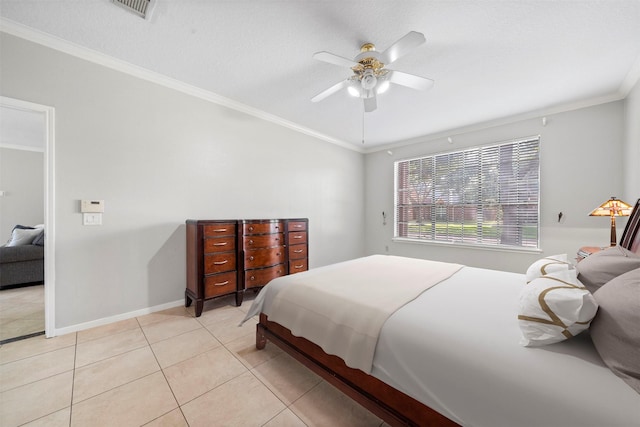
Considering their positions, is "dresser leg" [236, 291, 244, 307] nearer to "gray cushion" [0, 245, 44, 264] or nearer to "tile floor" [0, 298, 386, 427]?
"tile floor" [0, 298, 386, 427]

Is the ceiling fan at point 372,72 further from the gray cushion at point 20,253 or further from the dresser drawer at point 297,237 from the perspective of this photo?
the gray cushion at point 20,253

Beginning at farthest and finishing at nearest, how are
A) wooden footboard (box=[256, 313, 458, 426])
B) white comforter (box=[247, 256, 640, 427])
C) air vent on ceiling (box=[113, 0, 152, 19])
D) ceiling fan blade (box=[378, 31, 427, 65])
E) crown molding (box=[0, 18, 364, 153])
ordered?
crown molding (box=[0, 18, 364, 153])
air vent on ceiling (box=[113, 0, 152, 19])
ceiling fan blade (box=[378, 31, 427, 65])
wooden footboard (box=[256, 313, 458, 426])
white comforter (box=[247, 256, 640, 427])

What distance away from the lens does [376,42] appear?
205 cm

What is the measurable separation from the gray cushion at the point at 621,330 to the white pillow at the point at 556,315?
1.7 inches

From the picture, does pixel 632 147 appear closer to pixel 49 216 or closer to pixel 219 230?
pixel 219 230

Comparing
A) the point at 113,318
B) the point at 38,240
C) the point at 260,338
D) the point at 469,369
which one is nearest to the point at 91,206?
the point at 113,318

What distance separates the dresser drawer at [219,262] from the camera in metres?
2.62

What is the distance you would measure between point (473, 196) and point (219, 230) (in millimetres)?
3981

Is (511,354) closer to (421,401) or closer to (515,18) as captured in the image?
(421,401)

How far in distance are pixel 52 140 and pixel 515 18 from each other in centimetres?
396

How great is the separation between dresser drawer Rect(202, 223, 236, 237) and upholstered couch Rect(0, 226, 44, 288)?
305 cm

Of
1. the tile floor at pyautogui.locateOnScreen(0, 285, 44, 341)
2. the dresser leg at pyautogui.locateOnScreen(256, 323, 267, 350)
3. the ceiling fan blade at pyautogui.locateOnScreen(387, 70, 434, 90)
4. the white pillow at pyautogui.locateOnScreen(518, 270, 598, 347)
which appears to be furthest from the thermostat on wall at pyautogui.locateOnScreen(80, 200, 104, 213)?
the white pillow at pyautogui.locateOnScreen(518, 270, 598, 347)

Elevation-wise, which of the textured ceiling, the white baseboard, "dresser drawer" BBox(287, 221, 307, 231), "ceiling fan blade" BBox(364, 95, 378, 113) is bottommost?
the white baseboard

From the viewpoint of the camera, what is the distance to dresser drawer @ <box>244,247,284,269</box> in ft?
9.64
